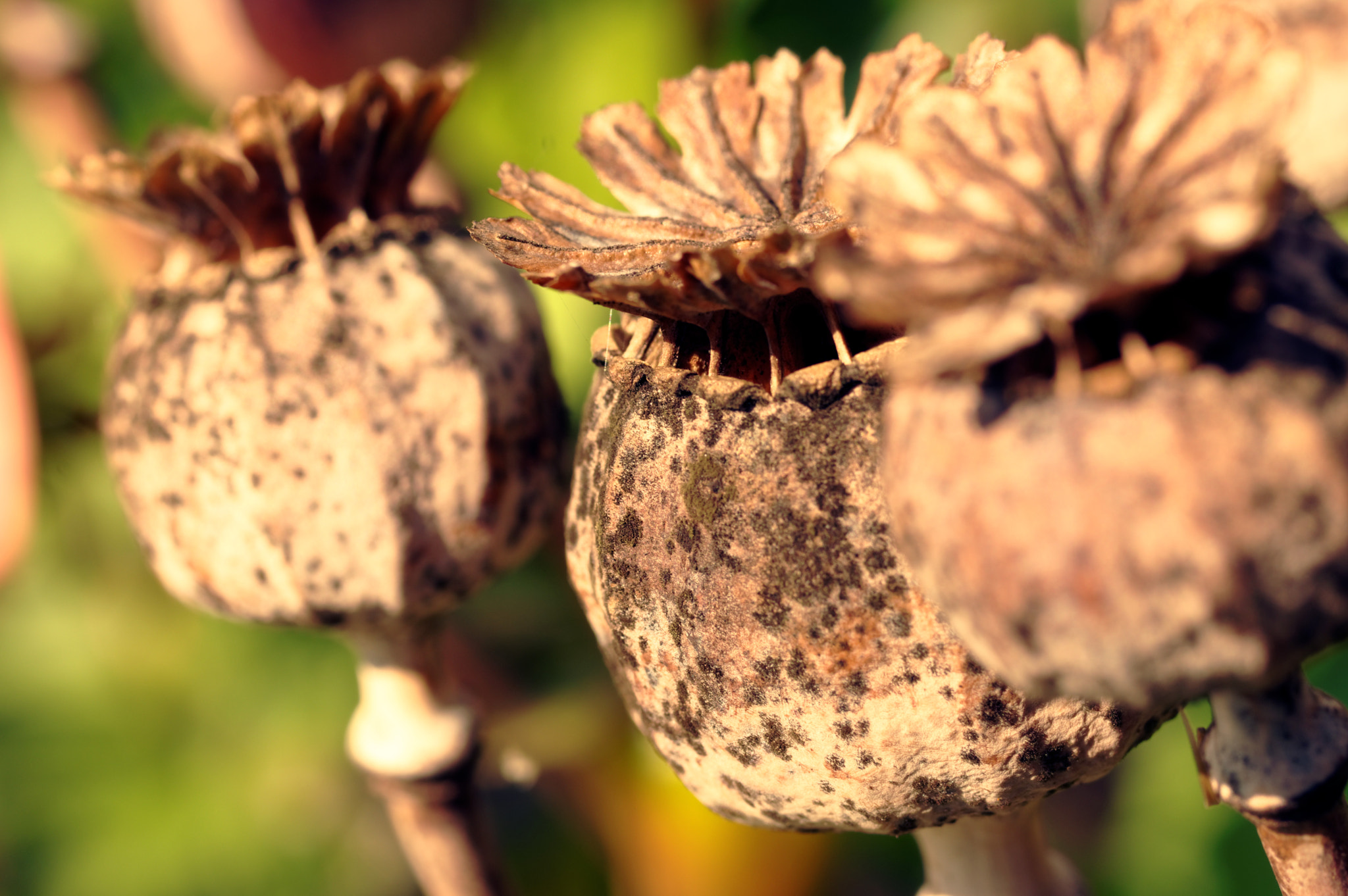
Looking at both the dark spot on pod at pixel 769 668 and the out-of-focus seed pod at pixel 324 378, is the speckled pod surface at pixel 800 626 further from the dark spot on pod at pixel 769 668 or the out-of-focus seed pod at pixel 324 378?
the out-of-focus seed pod at pixel 324 378

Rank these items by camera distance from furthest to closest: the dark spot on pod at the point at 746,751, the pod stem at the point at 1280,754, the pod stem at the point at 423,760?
1. the pod stem at the point at 423,760
2. the dark spot on pod at the point at 746,751
3. the pod stem at the point at 1280,754

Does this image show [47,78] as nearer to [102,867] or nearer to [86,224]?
[86,224]

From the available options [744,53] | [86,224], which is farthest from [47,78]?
[744,53]

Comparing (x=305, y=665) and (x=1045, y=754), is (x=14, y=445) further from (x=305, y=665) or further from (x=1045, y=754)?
(x=1045, y=754)

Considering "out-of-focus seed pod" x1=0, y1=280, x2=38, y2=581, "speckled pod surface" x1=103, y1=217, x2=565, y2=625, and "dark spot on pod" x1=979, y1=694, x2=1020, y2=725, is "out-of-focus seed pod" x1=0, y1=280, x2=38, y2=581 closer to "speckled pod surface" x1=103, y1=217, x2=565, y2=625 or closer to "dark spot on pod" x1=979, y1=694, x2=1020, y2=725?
"speckled pod surface" x1=103, y1=217, x2=565, y2=625

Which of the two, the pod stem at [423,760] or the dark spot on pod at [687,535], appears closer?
the dark spot on pod at [687,535]

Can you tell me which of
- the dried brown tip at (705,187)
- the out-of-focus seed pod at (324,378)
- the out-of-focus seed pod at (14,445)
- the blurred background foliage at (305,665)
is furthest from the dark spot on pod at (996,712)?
the out-of-focus seed pod at (14,445)

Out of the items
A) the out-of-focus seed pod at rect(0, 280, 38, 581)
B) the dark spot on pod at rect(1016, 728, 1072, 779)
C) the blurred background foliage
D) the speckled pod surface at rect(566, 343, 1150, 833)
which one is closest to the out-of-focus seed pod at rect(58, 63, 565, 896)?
the speckled pod surface at rect(566, 343, 1150, 833)
